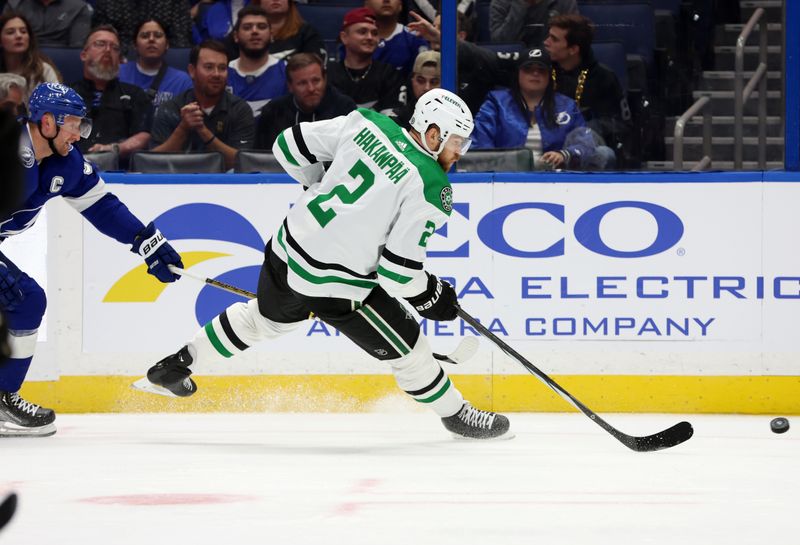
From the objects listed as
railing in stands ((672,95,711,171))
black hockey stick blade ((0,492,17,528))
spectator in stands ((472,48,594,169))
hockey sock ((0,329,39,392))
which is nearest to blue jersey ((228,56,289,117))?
spectator in stands ((472,48,594,169))

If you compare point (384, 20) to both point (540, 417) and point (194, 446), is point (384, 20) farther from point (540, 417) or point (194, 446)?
point (194, 446)

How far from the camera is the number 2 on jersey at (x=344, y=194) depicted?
414cm

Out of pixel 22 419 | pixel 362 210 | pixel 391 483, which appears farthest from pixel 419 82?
pixel 391 483

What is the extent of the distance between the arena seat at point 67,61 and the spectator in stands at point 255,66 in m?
0.65

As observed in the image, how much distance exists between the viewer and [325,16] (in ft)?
19.3

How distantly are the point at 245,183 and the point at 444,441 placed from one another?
4.70ft

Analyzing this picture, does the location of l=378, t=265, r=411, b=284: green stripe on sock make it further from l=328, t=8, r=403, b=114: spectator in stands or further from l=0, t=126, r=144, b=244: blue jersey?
l=328, t=8, r=403, b=114: spectator in stands

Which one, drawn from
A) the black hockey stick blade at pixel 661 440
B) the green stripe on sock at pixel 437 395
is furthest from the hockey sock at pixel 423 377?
the black hockey stick blade at pixel 661 440

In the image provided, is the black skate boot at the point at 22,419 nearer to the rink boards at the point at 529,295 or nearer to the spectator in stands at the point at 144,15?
the rink boards at the point at 529,295

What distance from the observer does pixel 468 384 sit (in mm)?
5258

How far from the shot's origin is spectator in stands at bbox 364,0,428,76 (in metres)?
5.44

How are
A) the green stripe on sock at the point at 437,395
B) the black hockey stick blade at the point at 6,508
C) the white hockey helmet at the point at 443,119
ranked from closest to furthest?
the black hockey stick blade at the point at 6,508
the white hockey helmet at the point at 443,119
the green stripe on sock at the point at 437,395

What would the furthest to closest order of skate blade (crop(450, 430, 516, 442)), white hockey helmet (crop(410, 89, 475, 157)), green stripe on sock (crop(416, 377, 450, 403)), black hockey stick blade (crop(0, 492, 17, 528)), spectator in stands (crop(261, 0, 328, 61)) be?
spectator in stands (crop(261, 0, 328, 61)) → skate blade (crop(450, 430, 516, 442)) → green stripe on sock (crop(416, 377, 450, 403)) → white hockey helmet (crop(410, 89, 475, 157)) → black hockey stick blade (crop(0, 492, 17, 528))

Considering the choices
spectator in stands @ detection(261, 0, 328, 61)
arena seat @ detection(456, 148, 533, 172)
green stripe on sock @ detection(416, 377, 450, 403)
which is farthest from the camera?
spectator in stands @ detection(261, 0, 328, 61)
